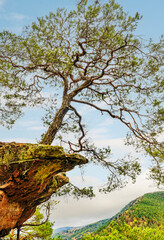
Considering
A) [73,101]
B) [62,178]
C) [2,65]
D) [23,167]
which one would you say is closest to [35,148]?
[23,167]

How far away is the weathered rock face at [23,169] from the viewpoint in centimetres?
480

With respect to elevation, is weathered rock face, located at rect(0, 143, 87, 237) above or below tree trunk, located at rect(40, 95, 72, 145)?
below

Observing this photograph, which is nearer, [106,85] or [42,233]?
[106,85]

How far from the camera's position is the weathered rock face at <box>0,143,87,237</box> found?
4.80 metres

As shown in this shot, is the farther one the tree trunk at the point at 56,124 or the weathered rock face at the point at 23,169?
the tree trunk at the point at 56,124

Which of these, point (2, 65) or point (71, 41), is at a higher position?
point (71, 41)

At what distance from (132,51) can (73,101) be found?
4.08m

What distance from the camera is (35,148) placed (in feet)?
15.7

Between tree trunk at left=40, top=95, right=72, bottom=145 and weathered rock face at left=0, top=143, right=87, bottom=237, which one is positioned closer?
weathered rock face at left=0, top=143, right=87, bottom=237

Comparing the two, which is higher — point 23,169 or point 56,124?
point 56,124

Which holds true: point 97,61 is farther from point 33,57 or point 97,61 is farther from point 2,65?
point 2,65

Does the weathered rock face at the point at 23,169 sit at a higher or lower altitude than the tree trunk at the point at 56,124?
lower

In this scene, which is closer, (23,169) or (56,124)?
(23,169)

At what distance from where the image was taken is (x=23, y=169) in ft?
15.9
